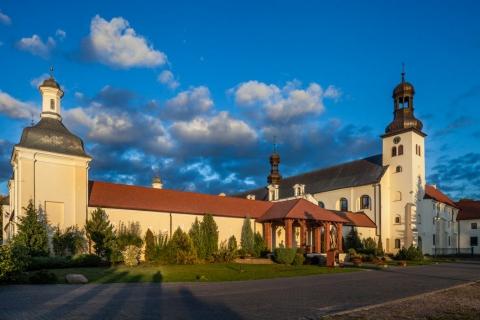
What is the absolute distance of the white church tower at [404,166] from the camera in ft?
147

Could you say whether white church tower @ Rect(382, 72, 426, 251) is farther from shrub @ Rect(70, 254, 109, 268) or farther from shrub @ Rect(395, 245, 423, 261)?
shrub @ Rect(70, 254, 109, 268)

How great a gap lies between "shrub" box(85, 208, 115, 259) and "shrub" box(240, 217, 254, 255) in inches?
412

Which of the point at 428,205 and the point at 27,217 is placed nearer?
the point at 27,217

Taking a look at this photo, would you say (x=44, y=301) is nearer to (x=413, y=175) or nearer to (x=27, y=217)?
(x=27, y=217)

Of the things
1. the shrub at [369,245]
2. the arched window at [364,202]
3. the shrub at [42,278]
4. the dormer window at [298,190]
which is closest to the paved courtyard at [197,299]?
the shrub at [42,278]

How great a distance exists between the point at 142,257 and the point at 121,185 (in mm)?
6279

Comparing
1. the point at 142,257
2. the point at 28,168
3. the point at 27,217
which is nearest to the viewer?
the point at 27,217

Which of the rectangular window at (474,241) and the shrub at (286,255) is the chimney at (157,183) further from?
the rectangular window at (474,241)

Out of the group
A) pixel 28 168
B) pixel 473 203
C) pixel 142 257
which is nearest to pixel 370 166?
pixel 473 203

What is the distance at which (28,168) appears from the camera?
24906 millimetres

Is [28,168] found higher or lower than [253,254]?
higher

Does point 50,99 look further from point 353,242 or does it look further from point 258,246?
point 353,242

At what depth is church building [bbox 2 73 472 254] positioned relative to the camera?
25875mm

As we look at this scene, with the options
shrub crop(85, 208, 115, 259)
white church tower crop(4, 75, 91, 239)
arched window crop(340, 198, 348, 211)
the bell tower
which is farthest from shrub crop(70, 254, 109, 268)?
arched window crop(340, 198, 348, 211)
